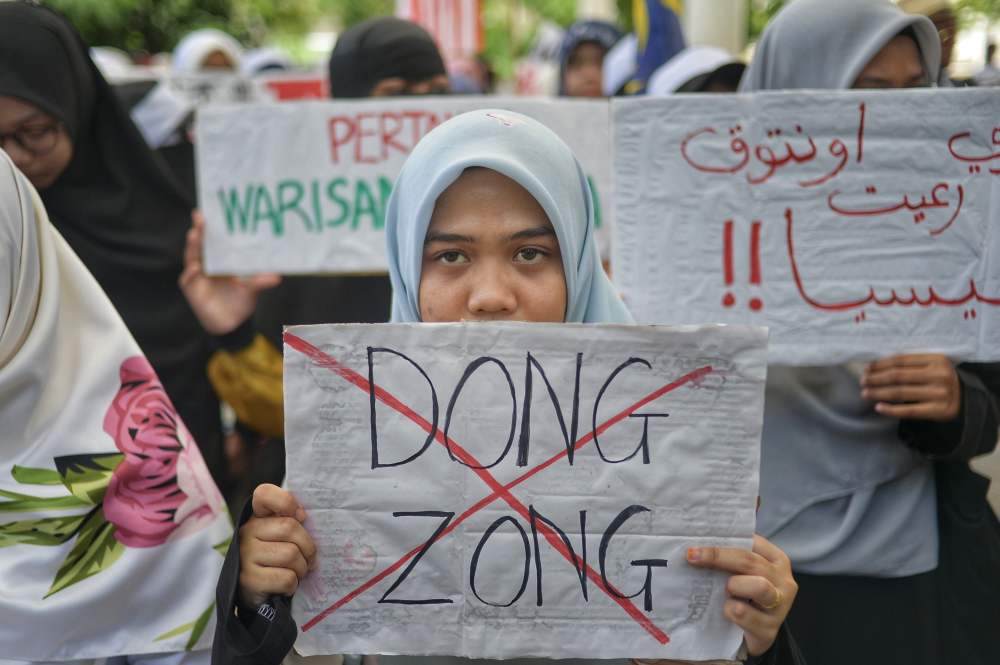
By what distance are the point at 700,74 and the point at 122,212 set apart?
187 centimetres

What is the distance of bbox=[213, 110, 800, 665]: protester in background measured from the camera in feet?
4.34

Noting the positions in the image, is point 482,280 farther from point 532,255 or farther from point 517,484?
point 517,484

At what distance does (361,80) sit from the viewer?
3.32 m

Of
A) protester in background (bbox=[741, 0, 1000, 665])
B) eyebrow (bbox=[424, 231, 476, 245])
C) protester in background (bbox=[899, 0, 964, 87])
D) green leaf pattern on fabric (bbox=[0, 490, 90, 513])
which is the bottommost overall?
protester in background (bbox=[741, 0, 1000, 665])

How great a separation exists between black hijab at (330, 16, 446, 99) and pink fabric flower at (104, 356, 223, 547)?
179 cm

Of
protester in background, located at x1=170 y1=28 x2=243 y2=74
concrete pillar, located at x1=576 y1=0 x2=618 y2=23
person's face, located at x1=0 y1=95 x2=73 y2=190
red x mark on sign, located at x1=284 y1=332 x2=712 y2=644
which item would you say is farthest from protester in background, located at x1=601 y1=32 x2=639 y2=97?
concrete pillar, located at x1=576 y1=0 x2=618 y2=23

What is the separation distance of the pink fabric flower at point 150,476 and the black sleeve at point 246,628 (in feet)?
1.13

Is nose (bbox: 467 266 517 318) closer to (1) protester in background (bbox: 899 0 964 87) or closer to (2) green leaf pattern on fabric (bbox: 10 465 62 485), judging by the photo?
(2) green leaf pattern on fabric (bbox: 10 465 62 485)

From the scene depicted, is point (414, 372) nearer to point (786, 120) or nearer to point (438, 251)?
point (438, 251)

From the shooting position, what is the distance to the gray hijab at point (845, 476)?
1958 mm

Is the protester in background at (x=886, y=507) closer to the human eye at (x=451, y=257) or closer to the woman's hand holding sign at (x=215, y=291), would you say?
the human eye at (x=451, y=257)

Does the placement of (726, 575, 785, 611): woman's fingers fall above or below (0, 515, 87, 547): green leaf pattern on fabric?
above

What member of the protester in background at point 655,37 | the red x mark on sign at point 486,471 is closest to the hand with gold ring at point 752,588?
the red x mark on sign at point 486,471

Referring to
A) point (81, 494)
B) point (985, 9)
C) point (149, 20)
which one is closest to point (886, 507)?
point (81, 494)
